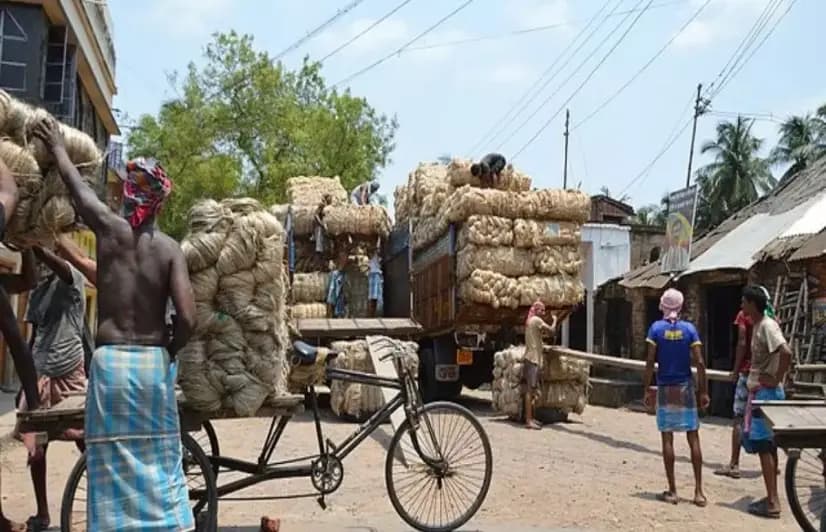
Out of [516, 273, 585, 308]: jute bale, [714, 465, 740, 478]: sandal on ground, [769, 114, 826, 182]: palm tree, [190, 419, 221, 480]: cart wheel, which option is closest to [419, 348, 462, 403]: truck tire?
[516, 273, 585, 308]: jute bale

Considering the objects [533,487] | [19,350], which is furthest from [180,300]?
[533,487]

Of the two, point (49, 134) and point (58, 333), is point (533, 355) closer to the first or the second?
point (58, 333)

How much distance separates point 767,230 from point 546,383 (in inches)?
305

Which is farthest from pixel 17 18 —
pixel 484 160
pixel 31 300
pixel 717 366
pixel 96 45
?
pixel 717 366

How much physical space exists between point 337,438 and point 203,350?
5.92ft

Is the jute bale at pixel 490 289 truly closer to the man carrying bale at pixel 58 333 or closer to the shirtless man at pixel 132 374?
the man carrying bale at pixel 58 333

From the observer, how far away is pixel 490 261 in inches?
418

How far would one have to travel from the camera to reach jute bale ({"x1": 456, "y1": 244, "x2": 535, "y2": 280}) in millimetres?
10578

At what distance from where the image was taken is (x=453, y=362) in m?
12.1

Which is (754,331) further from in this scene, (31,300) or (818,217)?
(818,217)

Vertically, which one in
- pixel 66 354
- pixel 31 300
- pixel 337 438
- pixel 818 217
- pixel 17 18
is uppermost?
pixel 17 18

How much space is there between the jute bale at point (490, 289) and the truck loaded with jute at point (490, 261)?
0.04 ft

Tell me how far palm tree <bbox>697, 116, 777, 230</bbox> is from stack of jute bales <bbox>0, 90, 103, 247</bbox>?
39.0 metres

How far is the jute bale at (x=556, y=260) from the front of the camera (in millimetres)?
10852
